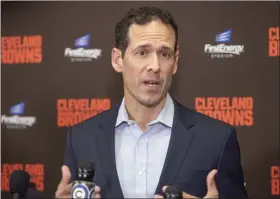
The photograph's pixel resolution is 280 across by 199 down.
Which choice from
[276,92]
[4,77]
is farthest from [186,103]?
[4,77]

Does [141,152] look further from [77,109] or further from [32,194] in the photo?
[77,109]

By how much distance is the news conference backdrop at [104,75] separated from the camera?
2488 millimetres

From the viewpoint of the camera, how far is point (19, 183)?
1.42 metres

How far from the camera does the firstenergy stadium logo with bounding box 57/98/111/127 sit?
8.50ft

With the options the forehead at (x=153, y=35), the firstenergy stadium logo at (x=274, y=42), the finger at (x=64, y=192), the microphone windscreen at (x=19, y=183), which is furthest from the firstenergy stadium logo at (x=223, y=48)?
the finger at (x=64, y=192)

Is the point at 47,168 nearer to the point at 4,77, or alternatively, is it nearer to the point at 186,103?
the point at 4,77

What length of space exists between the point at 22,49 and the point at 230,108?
1310 mm

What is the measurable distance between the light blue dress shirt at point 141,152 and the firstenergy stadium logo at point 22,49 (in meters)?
1.31

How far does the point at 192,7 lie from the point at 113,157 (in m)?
1.43

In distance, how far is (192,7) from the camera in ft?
8.31

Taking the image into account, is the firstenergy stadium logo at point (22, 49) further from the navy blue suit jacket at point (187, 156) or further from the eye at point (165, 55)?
the eye at point (165, 55)

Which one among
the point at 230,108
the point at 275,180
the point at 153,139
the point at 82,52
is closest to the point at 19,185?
the point at 153,139

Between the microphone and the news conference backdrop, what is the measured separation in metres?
1.61

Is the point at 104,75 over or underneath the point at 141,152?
over
